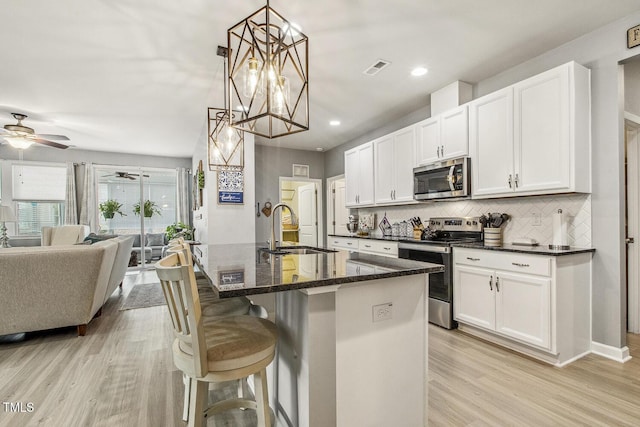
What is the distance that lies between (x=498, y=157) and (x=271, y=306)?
2.57 meters

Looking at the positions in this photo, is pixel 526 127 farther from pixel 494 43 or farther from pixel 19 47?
pixel 19 47

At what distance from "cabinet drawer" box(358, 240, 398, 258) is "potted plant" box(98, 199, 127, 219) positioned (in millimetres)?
5862

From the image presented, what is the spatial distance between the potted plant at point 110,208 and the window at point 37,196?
0.72 metres

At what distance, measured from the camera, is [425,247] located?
3.34 metres

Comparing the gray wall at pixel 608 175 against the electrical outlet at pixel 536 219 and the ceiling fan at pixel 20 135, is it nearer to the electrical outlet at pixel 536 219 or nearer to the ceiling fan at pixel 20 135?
the electrical outlet at pixel 536 219

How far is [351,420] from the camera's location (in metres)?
1.43

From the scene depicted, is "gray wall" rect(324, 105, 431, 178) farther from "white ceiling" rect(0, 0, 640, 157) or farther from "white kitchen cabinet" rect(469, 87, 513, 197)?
"white kitchen cabinet" rect(469, 87, 513, 197)

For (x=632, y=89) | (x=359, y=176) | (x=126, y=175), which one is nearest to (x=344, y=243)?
(x=359, y=176)

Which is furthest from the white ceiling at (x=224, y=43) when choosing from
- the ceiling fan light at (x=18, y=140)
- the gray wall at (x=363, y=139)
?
the ceiling fan light at (x=18, y=140)

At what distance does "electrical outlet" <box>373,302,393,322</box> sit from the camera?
1.50m

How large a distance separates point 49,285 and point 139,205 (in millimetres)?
4722

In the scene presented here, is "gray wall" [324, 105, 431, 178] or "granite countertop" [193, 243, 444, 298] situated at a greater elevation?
"gray wall" [324, 105, 431, 178]

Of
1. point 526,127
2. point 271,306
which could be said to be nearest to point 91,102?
point 271,306

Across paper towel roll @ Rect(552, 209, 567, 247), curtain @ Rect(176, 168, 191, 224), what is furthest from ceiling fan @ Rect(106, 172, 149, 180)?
paper towel roll @ Rect(552, 209, 567, 247)
